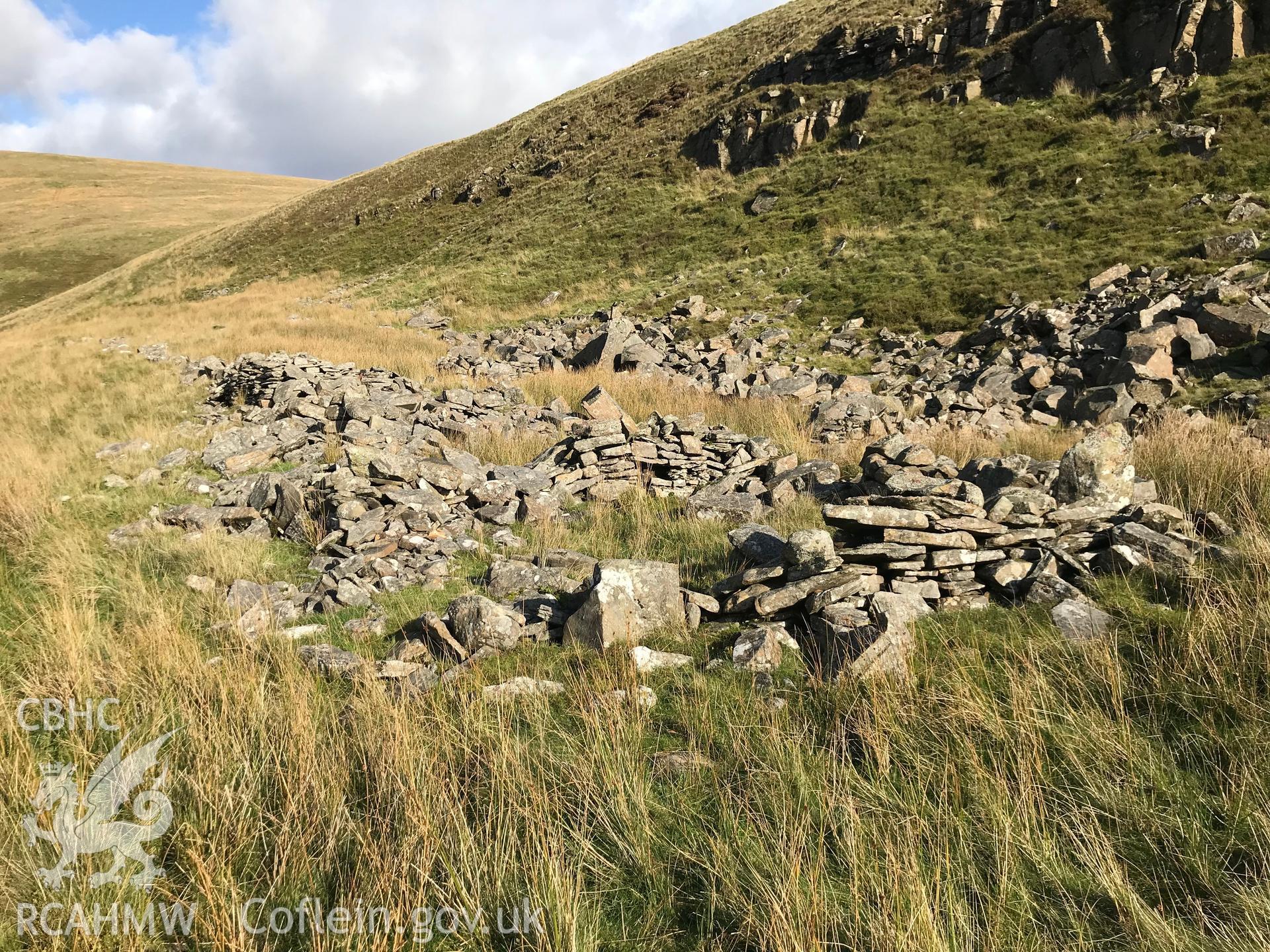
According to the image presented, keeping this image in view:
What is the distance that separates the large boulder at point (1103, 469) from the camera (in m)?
6.13

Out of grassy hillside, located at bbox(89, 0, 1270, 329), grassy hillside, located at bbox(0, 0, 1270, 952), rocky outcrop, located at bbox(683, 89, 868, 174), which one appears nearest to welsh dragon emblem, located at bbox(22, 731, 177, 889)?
grassy hillside, located at bbox(0, 0, 1270, 952)

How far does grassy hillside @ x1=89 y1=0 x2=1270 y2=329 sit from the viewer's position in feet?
60.3

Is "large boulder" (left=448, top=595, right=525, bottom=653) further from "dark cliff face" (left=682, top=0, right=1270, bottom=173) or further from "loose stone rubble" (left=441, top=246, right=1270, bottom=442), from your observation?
"dark cliff face" (left=682, top=0, right=1270, bottom=173)

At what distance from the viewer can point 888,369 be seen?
1574 centimetres

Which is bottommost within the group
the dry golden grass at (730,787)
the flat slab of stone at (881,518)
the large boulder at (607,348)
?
the dry golden grass at (730,787)

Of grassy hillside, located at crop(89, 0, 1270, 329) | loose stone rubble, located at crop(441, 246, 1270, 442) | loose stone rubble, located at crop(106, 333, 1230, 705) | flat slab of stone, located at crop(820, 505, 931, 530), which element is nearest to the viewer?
loose stone rubble, located at crop(106, 333, 1230, 705)

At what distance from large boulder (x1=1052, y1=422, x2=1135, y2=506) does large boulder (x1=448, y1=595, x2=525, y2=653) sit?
544cm

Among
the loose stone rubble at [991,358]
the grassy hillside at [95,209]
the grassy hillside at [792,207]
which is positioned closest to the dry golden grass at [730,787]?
the loose stone rubble at [991,358]

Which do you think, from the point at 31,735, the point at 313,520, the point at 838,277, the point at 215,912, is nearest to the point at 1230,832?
the point at 215,912

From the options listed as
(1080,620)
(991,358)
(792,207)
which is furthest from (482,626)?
(792,207)

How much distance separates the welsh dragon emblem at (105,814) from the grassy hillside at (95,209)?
67.3 m

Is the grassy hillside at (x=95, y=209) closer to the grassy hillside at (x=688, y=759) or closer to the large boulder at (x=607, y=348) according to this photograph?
the large boulder at (x=607, y=348)

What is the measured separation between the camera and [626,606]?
491 cm

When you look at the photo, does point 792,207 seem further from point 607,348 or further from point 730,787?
point 730,787
